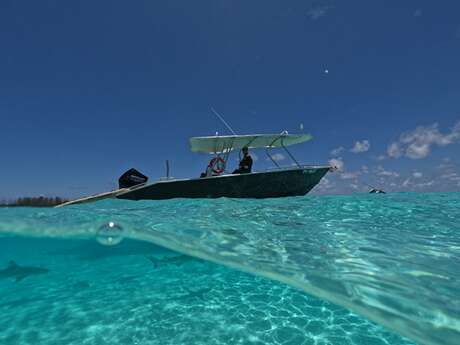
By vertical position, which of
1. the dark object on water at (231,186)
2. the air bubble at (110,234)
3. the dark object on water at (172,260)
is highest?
the dark object on water at (231,186)

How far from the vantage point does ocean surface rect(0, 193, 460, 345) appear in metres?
3.41

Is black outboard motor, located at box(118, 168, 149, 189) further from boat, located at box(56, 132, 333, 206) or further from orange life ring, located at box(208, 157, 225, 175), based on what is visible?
orange life ring, located at box(208, 157, 225, 175)

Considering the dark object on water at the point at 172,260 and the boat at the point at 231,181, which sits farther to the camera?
the boat at the point at 231,181

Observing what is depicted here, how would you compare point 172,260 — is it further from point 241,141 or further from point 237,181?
point 241,141

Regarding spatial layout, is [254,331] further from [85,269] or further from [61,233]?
[85,269]

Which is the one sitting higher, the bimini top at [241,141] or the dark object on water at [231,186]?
the bimini top at [241,141]

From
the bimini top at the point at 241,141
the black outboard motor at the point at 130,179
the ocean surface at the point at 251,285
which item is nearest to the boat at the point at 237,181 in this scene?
the bimini top at the point at 241,141

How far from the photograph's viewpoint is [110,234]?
24.3 feet

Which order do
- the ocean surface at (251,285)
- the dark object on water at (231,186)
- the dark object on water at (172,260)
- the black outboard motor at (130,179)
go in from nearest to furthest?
the ocean surface at (251,285), the dark object on water at (172,260), the dark object on water at (231,186), the black outboard motor at (130,179)

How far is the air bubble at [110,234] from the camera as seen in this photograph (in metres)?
6.75

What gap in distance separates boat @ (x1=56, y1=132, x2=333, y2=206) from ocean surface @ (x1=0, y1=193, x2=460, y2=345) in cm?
447

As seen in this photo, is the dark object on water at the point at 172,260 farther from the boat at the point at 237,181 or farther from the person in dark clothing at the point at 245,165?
the person in dark clothing at the point at 245,165

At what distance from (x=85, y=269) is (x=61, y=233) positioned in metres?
2.47

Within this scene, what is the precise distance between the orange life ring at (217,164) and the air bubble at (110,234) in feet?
24.5
